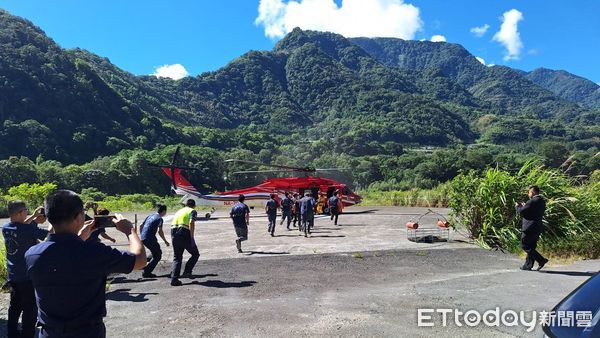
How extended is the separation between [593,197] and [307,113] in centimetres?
17606

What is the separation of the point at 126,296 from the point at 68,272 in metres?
4.81

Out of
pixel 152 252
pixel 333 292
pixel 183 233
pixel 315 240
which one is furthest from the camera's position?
pixel 315 240

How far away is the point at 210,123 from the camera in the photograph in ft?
513

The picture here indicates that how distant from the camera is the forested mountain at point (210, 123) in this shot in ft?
230

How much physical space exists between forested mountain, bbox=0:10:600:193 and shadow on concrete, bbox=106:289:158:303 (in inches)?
589

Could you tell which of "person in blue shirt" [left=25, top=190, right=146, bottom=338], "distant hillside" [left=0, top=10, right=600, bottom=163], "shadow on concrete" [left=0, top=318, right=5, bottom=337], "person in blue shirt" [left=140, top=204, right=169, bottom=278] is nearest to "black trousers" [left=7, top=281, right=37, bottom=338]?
"shadow on concrete" [left=0, top=318, right=5, bottom=337]

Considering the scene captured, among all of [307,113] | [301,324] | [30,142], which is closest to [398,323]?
[301,324]

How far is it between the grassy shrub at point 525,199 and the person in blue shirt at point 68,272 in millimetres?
10136

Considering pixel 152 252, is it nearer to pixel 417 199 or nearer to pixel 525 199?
pixel 525 199

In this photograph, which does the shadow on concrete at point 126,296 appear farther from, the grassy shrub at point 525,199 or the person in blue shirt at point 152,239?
the grassy shrub at point 525,199

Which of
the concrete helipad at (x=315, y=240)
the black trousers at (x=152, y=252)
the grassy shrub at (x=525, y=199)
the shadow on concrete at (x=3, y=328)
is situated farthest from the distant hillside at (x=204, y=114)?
the grassy shrub at (x=525, y=199)

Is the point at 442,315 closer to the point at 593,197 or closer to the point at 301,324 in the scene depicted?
the point at 301,324

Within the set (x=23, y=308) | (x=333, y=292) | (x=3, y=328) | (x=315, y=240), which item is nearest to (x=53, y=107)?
(x=315, y=240)

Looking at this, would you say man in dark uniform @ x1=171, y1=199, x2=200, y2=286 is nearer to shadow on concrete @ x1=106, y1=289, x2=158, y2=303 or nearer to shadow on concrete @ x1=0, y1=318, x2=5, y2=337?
shadow on concrete @ x1=106, y1=289, x2=158, y2=303
